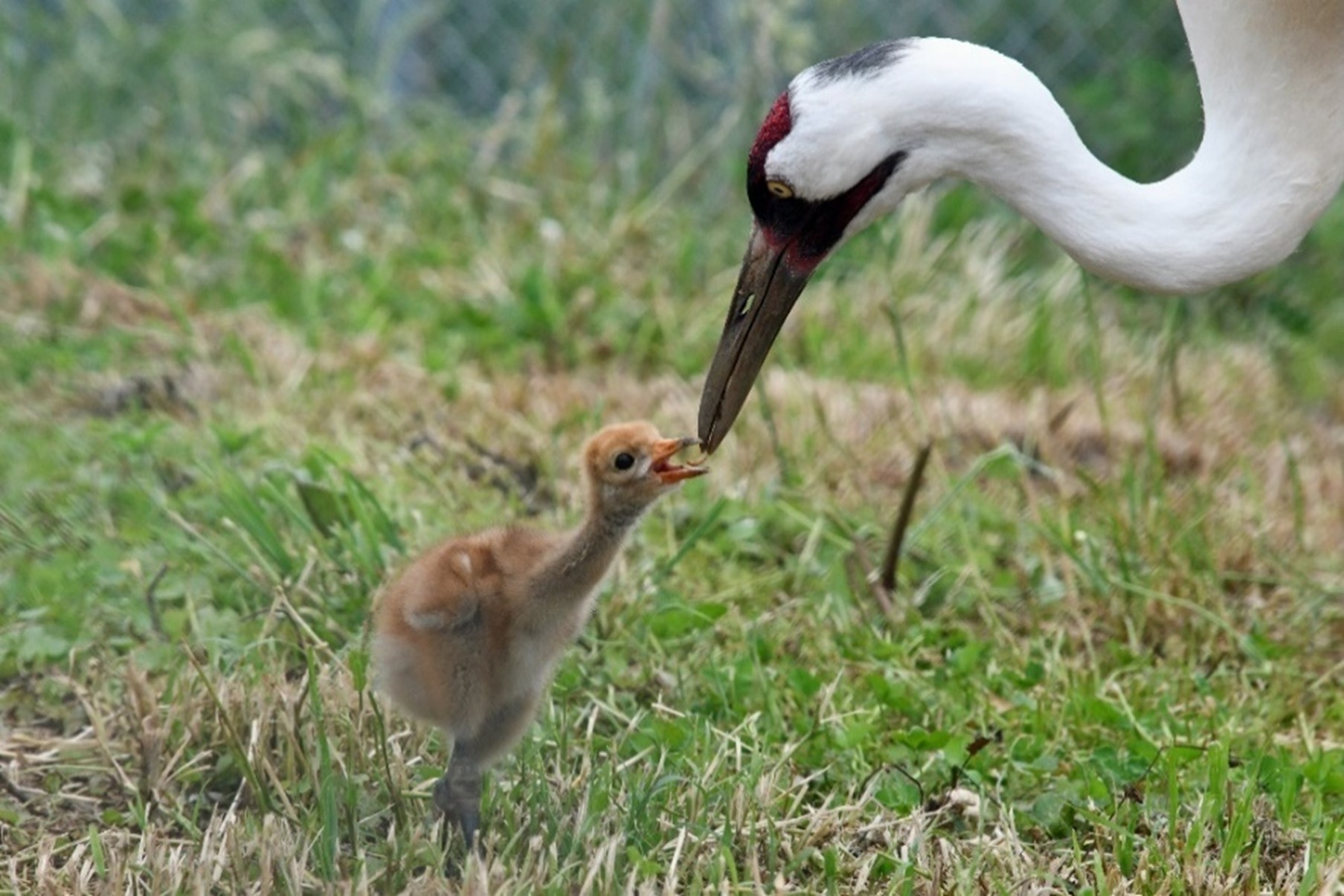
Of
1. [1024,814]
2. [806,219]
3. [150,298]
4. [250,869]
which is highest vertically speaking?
[806,219]

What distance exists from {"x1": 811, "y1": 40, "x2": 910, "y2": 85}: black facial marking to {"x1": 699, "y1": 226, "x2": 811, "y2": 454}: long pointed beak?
31 cm

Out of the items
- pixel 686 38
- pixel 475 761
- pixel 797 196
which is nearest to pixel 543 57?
pixel 686 38

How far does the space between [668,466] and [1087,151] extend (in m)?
0.84

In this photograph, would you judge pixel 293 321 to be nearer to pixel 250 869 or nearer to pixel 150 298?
pixel 150 298

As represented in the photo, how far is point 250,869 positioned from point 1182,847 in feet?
4.34

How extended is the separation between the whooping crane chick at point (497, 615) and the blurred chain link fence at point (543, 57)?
3746 mm

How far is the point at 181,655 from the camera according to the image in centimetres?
Answer: 333

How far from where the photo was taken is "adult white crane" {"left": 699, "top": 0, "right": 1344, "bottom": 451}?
2.96 meters

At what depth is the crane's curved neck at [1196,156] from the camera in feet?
9.71

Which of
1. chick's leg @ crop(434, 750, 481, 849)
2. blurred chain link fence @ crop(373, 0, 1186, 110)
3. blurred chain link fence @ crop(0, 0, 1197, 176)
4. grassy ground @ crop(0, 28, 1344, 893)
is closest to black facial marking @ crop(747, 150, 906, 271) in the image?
grassy ground @ crop(0, 28, 1344, 893)

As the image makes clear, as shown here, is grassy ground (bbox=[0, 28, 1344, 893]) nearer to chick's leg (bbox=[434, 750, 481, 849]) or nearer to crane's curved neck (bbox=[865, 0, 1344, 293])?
chick's leg (bbox=[434, 750, 481, 849])

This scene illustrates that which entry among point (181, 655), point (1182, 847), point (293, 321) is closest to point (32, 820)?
point (181, 655)

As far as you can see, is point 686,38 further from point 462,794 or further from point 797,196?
point 462,794

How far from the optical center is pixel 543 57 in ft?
23.3
